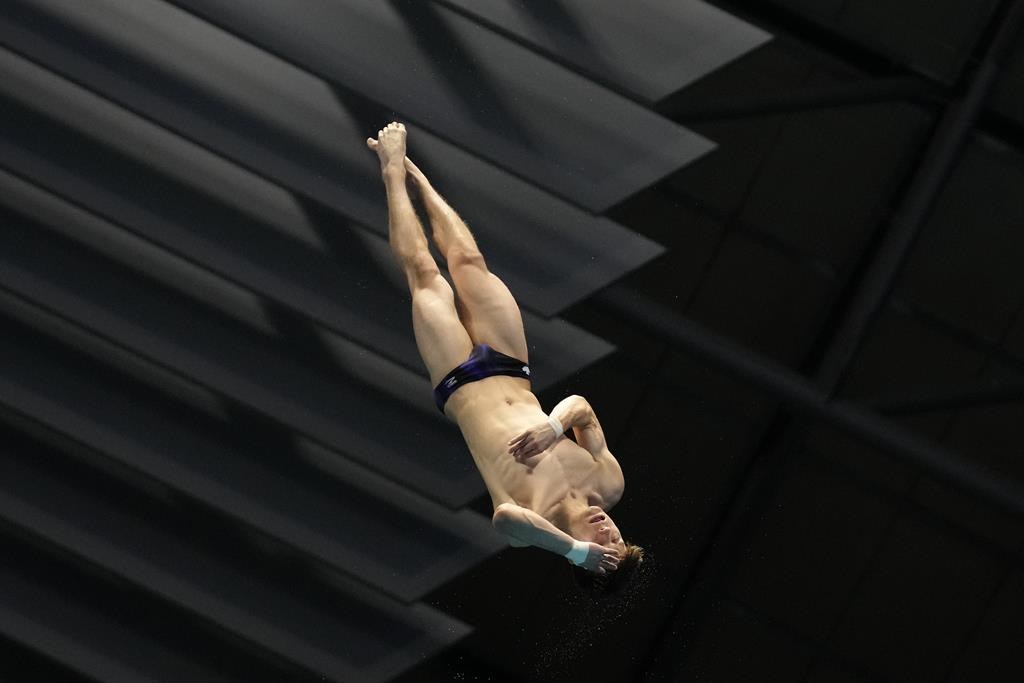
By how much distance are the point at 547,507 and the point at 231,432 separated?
208 centimetres

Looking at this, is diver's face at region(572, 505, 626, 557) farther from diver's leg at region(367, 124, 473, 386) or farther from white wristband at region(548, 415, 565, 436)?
diver's leg at region(367, 124, 473, 386)

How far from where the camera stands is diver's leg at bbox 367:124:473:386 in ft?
22.2

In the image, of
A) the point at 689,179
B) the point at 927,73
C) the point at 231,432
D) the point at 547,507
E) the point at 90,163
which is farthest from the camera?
the point at 689,179

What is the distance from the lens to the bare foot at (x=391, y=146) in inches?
267

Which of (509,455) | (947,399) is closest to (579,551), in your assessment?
(509,455)

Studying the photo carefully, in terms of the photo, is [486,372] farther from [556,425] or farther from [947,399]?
[947,399]

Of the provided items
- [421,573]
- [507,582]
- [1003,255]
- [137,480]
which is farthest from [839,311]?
[137,480]

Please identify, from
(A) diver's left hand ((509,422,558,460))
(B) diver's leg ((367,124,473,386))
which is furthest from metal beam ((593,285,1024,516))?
(A) diver's left hand ((509,422,558,460))

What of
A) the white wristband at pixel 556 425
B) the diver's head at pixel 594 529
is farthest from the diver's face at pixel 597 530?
the white wristband at pixel 556 425

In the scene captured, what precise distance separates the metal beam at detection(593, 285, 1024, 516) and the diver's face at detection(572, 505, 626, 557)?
253cm

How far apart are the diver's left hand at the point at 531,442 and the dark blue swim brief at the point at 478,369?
0.67m

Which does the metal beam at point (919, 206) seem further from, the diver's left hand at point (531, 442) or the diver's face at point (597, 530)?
the diver's left hand at point (531, 442)

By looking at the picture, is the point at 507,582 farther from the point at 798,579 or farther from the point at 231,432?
the point at 231,432

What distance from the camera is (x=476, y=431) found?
6809 millimetres
